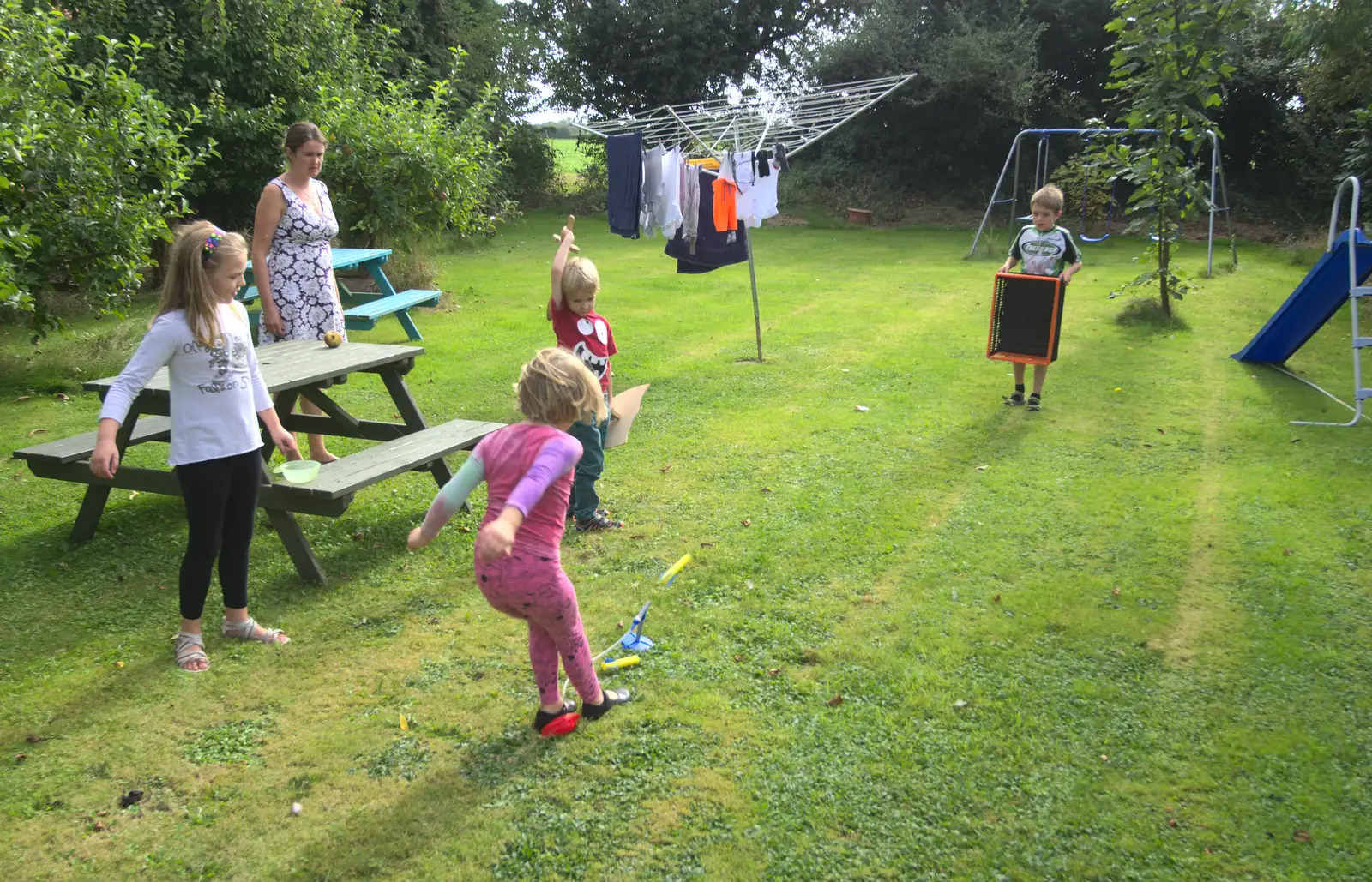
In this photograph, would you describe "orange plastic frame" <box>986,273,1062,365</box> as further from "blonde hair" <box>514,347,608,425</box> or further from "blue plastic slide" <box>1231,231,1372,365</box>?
"blonde hair" <box>514,347,608,425</box>

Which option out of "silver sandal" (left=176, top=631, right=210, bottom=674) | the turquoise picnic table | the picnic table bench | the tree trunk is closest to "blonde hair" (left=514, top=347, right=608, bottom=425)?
the picnic table bench

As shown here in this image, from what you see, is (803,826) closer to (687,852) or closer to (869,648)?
(687,852)

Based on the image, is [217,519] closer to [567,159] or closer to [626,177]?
[626,177]

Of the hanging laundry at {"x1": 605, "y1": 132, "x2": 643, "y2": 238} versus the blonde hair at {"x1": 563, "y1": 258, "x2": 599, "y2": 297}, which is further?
the hanging laundry at {"x1": 605, "y1": 132, "x2": 643, "y2": 238}

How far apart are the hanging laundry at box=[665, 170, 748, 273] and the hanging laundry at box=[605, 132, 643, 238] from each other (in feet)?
1.51

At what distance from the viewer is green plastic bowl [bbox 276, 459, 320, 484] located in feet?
14.0

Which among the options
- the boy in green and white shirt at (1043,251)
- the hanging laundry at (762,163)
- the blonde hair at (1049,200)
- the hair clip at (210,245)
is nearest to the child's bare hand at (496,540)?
the hair clip at (210,245)

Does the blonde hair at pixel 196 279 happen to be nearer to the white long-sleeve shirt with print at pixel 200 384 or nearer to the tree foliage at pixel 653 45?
the white long-sleeve shirt with print at pixel 200 384

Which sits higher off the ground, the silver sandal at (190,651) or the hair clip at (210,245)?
the hair clip at (210,245)

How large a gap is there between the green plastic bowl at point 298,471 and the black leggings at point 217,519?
34 cm

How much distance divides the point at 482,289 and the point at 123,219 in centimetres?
549

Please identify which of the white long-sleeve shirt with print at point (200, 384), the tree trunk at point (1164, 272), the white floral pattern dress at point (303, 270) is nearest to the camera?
the white long-sleeve shirt with print at point (200, 384)

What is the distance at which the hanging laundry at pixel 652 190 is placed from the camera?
865cm

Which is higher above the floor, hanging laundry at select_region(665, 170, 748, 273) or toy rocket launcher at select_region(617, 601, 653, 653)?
hanging laundry at select_region(665, 170, 748, 273)
